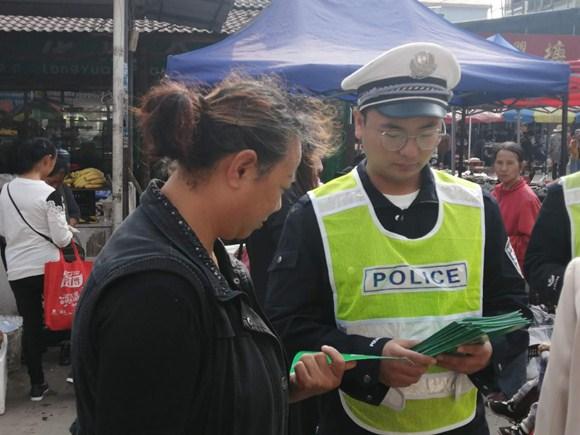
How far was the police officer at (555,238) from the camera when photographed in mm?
2443

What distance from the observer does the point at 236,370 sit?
119cm

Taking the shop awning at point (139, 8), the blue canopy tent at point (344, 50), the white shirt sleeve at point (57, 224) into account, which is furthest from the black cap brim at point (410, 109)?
the shop awning at point (139, 8)

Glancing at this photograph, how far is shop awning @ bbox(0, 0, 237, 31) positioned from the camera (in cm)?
606

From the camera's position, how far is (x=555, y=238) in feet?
8.27

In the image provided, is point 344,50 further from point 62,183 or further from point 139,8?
point 62,183

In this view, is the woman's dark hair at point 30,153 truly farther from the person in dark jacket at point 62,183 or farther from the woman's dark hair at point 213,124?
the woman's dark hair at point 213,124

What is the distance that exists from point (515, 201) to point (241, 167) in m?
4.65

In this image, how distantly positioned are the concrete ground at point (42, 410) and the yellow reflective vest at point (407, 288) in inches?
102

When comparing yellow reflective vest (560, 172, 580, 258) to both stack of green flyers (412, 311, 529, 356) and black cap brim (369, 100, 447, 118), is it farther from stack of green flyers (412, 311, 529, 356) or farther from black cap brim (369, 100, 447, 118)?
stack of green flyers (412, 311, 529, 356)

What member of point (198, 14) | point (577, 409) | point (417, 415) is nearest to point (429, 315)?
point (417, 415)

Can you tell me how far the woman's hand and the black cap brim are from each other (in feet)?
2.35

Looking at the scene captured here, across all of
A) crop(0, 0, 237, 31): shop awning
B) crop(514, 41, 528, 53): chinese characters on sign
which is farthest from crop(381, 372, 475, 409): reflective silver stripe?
crop(514, 41, 528, 53): chinese characters on sign

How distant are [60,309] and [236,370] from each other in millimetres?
3629

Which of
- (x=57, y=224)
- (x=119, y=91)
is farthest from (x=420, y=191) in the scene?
(x=57, y=224)
